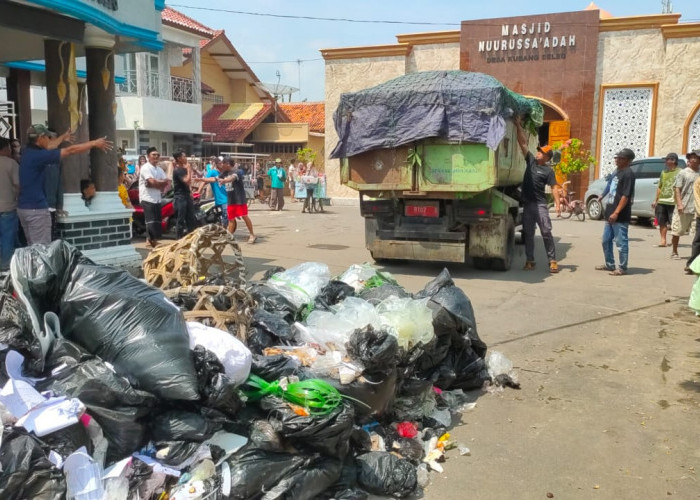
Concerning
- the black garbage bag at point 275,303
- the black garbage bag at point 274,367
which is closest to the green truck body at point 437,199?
the black garbage bag at point 275,303

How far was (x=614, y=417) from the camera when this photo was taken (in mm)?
4156

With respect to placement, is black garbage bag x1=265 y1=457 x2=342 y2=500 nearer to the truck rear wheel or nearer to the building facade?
the truck rear wheel

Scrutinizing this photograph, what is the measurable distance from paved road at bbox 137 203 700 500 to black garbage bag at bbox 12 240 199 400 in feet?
4.87

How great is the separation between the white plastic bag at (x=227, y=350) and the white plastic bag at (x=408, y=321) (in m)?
1.11

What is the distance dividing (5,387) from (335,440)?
1486 millimetres

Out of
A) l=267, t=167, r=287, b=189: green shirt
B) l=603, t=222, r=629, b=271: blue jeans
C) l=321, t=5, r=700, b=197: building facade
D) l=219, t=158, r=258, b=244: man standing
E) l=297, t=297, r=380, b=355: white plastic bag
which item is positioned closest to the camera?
l=297, t=297, r=380, b=355: white plastic bag

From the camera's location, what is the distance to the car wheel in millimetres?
16922

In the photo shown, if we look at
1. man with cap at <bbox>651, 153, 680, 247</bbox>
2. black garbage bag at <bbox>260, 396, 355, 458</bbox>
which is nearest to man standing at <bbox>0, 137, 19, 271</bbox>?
black garbage bag at <bbox>260, 396, 355, 458</bbox>

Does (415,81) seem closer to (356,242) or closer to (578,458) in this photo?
(356,242)

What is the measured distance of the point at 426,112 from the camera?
821cm

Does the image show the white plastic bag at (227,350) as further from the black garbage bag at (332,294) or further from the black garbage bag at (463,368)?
the black garbage bag at (463,368)

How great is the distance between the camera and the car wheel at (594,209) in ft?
55.5

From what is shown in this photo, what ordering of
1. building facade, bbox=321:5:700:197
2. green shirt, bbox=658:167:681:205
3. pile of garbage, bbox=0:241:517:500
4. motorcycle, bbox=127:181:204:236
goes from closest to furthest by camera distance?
pile of garbage, bbox=0:241:517:500 → green shirt, bbox=658:167:681:205 → motorcycle, bbox=127:181:204:236 → building facade, bbox=321:5:700:197

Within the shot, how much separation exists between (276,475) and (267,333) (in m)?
1.24
